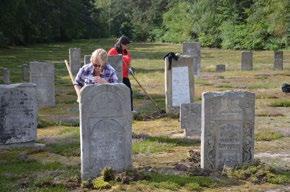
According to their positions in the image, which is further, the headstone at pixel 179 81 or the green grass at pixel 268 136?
the headstone at pixel 179 81

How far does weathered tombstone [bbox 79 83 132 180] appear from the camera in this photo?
937 cm

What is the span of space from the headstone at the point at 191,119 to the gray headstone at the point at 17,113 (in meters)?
3.15

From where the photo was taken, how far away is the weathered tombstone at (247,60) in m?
31.6

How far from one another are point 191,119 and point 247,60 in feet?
63.2

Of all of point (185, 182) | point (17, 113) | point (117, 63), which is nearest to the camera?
point (185, 182)

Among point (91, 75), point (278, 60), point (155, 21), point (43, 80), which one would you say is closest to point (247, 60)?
point (278, 60)

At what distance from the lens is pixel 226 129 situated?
33.0 feet

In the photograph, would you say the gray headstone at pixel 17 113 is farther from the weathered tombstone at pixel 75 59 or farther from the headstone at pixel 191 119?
the weathered tombstone at pixel 75 59

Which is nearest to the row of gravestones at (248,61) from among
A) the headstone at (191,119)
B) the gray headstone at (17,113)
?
the headstone at (191,119)

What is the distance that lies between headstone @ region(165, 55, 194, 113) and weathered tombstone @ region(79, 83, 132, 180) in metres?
7.07

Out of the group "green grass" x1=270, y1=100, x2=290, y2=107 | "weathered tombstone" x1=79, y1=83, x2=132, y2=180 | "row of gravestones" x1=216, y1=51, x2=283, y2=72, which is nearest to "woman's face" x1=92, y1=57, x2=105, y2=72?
"weathered tombstone" x1=79, y1=83, x2=132, y2=180

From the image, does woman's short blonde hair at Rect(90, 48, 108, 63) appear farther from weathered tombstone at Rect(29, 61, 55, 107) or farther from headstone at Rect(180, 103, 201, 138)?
weathered tombstone at Rect(29, 61, 55, 107)

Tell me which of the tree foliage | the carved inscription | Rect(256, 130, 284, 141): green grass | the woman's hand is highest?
the tree foliage

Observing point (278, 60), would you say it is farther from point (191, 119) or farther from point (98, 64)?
point (98, 64)
